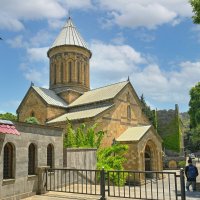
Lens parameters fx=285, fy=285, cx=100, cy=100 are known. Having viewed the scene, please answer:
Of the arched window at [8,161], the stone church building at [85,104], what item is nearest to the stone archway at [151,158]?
the stone church building at [85,104]

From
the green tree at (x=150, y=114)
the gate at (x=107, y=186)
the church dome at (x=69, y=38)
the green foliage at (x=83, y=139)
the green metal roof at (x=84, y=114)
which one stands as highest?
the church dome at (x=69, y=38)

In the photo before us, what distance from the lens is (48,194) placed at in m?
11.1

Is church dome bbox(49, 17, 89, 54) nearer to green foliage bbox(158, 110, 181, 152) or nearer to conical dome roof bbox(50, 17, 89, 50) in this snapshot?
conical dome roof bbox(50, 17, 89, 50)

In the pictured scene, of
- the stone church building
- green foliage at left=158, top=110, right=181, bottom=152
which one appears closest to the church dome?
the stone church building

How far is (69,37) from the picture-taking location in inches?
1328

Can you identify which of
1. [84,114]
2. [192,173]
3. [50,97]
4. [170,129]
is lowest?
[192,173]

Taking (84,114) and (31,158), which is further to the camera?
(84,114)

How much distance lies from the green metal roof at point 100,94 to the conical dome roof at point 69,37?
20.0 feet

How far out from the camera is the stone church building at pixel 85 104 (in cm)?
2417

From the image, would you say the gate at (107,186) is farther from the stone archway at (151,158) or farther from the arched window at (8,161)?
the stone archway at (151,158)

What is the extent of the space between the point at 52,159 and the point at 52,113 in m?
16.3

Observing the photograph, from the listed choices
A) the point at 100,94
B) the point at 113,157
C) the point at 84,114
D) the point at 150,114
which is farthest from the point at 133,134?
the point at 150,114

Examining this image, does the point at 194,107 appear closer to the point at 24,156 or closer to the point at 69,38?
the point at 69,38

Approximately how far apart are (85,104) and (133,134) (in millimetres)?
6173
